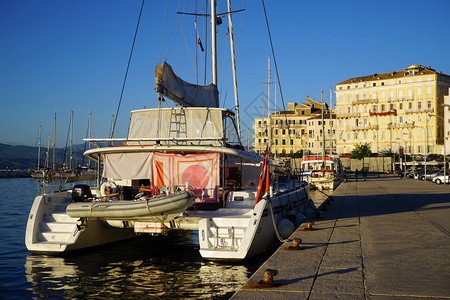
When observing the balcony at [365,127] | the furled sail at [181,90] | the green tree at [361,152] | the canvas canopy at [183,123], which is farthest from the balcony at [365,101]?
the canvas canopy at [183,123]

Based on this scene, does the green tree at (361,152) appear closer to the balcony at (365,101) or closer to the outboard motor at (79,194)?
the balcony at (365,101)

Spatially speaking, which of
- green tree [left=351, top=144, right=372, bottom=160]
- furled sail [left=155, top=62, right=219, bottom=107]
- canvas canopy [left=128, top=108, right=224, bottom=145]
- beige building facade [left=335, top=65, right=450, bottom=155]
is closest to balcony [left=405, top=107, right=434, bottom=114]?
beige building facade [left=335, top=65, right=450, bottom=155]

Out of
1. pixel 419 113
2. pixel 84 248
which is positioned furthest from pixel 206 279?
pixel 419 113

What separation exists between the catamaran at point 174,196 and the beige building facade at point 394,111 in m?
87.2

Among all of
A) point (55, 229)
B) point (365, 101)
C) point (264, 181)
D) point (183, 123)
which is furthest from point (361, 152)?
point (55, 229)

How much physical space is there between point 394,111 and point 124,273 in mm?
95994

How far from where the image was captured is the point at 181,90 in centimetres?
1459

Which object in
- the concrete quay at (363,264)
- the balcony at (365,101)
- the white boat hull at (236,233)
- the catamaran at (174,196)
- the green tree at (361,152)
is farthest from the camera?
the balcony at (365,101)

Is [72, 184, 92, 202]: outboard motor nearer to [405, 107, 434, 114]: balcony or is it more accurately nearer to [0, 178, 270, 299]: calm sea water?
[0, 178, 270, 299]: calm sea water

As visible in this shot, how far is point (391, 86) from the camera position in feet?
323

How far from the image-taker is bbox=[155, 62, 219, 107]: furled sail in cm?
1313

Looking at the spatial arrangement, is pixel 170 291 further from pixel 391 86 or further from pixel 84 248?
pixel 391 86

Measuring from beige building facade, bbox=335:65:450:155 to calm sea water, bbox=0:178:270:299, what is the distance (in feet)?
293

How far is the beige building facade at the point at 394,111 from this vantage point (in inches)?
3718
